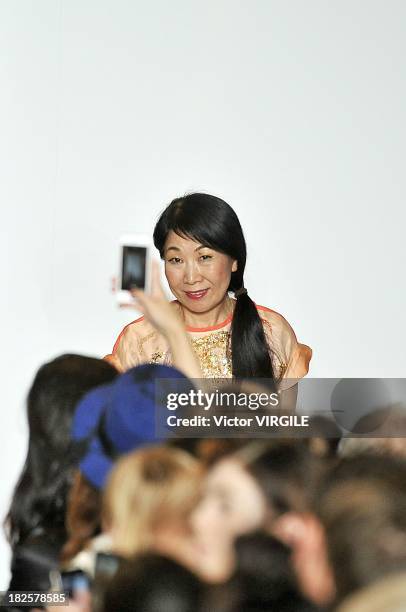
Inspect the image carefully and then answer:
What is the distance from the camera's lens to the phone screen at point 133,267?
1600mm

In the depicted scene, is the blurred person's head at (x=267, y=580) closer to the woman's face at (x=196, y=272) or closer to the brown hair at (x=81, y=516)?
the brown hair at (x=81, y=516)

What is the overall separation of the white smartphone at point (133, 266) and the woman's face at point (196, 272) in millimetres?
470

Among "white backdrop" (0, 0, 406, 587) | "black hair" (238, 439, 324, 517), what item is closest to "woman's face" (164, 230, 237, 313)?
"white backdrop" (0, 0, 406, 587)

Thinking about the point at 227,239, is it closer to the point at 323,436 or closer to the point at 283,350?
the point at 283,350

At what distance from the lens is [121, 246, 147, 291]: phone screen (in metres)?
1.60

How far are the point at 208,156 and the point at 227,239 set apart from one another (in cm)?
87

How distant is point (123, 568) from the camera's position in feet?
2.28

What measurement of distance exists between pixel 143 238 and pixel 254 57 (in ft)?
4.84

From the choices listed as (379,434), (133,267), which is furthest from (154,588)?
(133,267)

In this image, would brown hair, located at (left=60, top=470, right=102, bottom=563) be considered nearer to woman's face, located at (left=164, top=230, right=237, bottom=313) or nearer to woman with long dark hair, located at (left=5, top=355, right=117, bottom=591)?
woman with long dark hair, located at (left=5, top=355, right=117, bottom=591)

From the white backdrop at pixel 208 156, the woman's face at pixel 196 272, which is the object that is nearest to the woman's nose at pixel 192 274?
the woman's face at pixel 196 272

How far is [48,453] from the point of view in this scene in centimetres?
103

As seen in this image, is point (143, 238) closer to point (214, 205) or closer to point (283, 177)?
point (214, 205)

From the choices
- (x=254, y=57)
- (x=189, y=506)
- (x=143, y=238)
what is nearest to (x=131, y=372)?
(x=189, y=506)
